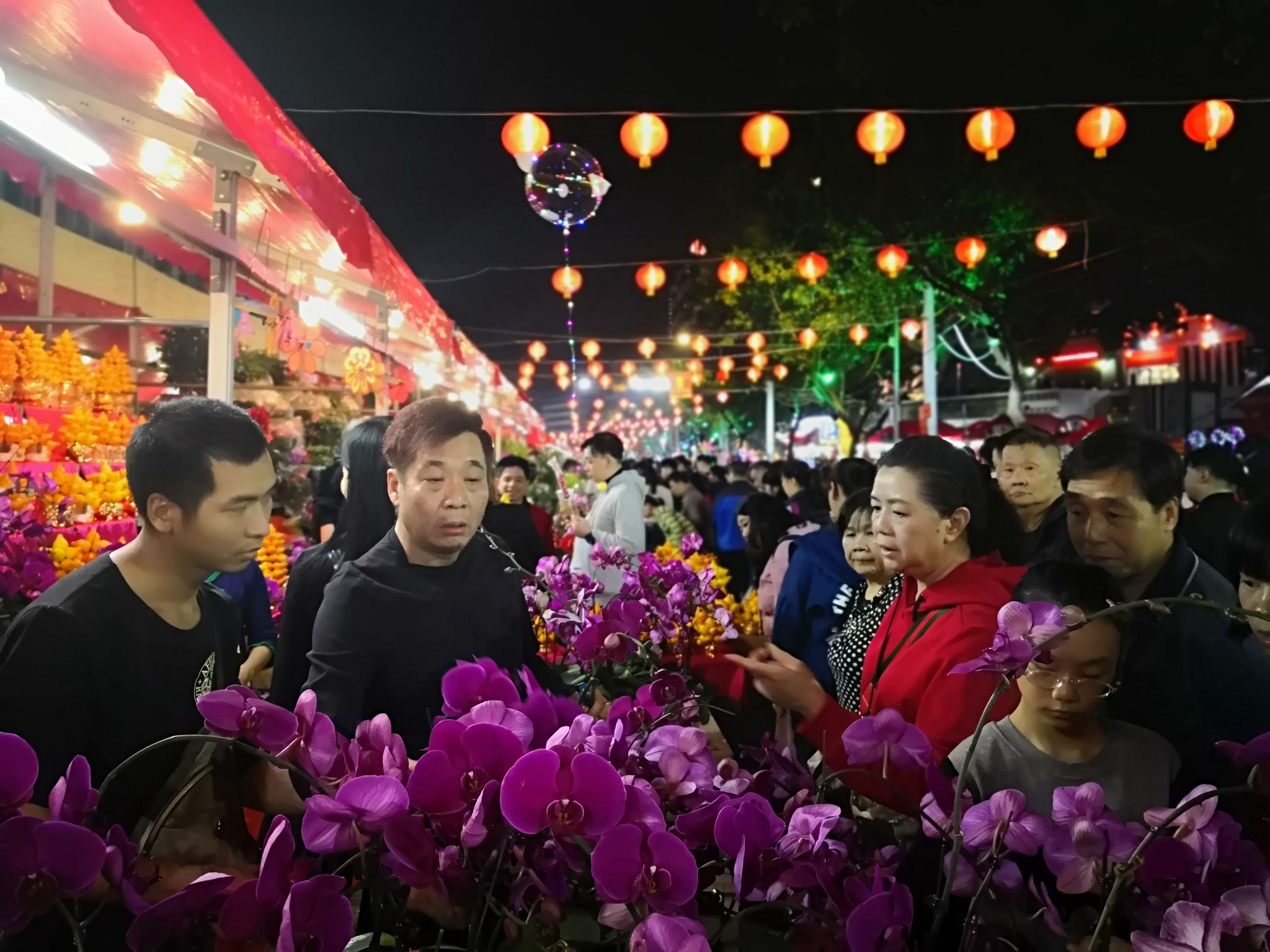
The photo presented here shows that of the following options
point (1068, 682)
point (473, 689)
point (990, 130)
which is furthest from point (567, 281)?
point (473, 689)

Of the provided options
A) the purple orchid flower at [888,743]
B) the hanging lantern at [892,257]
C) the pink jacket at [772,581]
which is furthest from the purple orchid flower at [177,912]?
the hanging lantern at [892,257]

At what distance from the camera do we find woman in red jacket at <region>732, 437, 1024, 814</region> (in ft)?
6.02

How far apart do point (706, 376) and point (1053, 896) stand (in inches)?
1284

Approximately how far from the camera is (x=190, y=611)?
1611 millimetres

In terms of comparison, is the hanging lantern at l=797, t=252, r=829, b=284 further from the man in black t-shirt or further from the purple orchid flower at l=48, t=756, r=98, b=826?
the purple orchid flower at l=48, t=756, r=98, b=826

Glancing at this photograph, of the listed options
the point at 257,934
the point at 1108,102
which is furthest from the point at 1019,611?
the point at 1108,102

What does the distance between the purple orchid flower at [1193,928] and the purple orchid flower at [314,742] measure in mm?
788

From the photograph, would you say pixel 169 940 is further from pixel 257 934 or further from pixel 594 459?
pixel 594 459

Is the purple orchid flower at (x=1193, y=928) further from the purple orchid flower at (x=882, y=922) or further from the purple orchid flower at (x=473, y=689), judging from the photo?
the purple orchid flower at (x=473, y=689)

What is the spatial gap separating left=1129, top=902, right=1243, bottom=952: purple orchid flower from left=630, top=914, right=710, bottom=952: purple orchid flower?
400 millimetres

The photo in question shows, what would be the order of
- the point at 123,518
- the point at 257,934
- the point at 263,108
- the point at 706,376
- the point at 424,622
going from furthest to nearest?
the point at 706,376 → the point at 123,518 → the point at 263,108 → the point at 424,622 → the point at 257,934

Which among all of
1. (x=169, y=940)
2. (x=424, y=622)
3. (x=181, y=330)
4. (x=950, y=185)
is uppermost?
(x=950, y=185)

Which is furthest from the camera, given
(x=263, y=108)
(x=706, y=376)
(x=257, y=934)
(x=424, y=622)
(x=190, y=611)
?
(x=706, y=376)

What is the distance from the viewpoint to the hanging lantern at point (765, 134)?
7.50 meters
